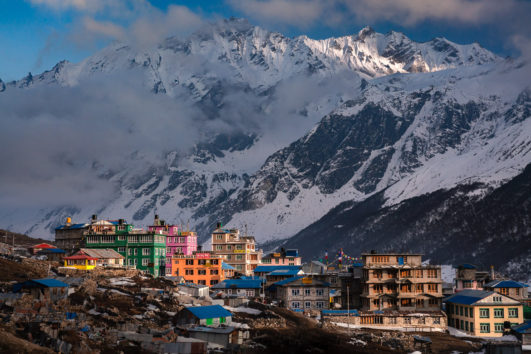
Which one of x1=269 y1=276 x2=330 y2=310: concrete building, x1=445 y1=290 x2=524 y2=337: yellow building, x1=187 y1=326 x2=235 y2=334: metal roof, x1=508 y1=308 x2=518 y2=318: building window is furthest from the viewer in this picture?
x1=269 y1=276 x2=330 y2=310: concrete building

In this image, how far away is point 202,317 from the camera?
83.6 metres

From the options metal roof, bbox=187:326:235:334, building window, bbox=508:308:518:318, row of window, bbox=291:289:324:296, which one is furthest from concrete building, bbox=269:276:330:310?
metal roof, bbox=187:326:235:334

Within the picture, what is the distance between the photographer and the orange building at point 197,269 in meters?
145

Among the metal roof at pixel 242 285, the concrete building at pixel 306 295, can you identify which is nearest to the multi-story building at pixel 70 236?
the metal roof at pixel 242 285

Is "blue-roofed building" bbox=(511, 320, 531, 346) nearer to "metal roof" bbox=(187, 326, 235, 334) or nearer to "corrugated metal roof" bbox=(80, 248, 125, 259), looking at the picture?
"metal roof" bbox=(187, 326, 235, 334)

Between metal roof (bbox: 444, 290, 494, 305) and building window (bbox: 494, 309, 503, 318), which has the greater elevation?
metal roof (bbox: 444, 290, 494, 305)

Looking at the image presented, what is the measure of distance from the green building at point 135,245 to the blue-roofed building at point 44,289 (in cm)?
5427

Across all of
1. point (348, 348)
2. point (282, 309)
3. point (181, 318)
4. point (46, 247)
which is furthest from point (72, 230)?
point (348, 348)

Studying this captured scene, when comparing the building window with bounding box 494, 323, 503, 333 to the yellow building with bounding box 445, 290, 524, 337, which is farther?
the building window with bounding box 494, 323, 503, 333

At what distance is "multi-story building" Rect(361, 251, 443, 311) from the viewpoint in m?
118

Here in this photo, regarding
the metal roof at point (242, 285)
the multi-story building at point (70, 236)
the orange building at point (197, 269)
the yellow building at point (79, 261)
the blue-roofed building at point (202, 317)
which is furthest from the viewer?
the multi-story building at point (70, 236)

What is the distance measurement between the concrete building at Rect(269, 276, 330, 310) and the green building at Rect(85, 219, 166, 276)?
3231cm

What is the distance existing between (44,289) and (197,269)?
6293cm

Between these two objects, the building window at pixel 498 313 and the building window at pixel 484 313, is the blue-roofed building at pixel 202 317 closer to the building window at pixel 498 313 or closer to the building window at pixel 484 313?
the building window at pixel 484 313
